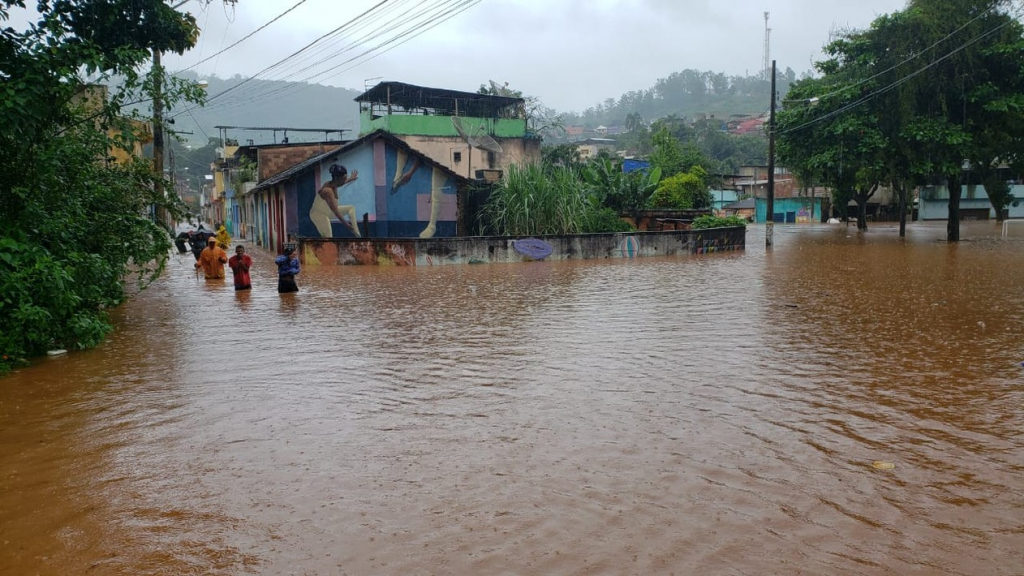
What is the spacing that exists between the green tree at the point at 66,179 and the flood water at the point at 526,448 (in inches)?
26.1

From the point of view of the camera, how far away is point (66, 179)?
10.4 m

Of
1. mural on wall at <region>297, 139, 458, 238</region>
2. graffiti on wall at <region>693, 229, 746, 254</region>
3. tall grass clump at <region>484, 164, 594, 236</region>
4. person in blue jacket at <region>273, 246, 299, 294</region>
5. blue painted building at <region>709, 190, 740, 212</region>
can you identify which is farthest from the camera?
blue painted building at <region>709, 190, 740, 212</region>

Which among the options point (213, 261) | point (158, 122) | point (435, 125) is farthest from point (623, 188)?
point (158, 122)

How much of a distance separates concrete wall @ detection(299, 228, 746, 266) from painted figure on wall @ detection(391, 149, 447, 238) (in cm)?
636

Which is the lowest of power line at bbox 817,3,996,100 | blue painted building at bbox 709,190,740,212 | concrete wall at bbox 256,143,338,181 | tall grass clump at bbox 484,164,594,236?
tall grass clump at bbox 484,164,594,236

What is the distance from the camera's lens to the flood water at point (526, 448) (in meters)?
3.93

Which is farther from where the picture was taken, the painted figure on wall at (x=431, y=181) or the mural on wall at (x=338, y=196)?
the painted figure on wall at (x=431, y=181)

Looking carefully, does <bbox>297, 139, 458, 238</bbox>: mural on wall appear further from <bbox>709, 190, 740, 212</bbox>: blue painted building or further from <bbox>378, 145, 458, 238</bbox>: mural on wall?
<bbox>709, 190, 740, 212</bbox>: blue painted building

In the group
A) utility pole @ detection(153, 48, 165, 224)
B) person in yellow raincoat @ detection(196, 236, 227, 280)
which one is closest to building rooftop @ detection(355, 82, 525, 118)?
utility pole @ detection(153, 48, 165, 224)

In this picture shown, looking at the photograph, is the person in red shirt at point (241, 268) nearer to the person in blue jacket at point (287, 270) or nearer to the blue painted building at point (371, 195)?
the person in blue jacket at point (287, 270)

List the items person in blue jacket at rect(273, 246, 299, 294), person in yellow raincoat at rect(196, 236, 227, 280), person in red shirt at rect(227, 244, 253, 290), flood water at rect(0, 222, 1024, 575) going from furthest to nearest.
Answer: person in yellow raincoat at rect(196, 236, 227, 280) → person in red shirt at rect(227, 244, 253, 290) → person in blue jacket at rect(273, 246, 299, 294) → flood water at rect(0, 222, 1024, 575)

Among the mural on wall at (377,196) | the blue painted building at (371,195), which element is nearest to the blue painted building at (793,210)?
the blue painted building at (371,195)

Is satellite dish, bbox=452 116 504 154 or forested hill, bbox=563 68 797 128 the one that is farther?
forested hill, bbox=563 68 797 128

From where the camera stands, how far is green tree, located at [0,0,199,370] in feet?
27.5
